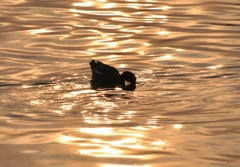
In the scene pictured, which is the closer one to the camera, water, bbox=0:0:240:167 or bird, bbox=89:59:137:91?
water, bbox=0:0:240:167

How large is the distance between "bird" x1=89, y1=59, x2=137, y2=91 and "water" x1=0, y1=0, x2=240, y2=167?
32 cm

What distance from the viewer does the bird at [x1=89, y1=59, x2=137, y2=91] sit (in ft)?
57.2

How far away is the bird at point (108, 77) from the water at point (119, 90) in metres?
0.32

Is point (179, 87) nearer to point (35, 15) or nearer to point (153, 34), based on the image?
point (153, 34)

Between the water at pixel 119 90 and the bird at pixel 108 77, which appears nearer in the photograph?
the water at pixel 119 90

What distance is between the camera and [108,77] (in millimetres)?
17984

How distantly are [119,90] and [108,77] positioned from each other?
2.02 feet

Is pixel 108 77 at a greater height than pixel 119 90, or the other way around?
pixel 108 77

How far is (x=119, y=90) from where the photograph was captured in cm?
1750

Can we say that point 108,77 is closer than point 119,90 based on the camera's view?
No

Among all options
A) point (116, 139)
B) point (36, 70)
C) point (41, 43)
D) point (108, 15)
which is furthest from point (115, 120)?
point (108, 15)

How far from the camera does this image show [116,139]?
511 inches

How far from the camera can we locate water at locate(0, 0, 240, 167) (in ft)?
40.9

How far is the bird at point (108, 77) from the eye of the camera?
17422 mm
